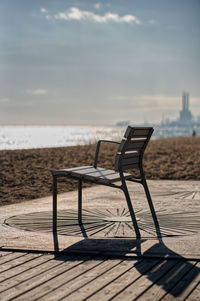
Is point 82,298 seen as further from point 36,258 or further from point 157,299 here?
point 36,258

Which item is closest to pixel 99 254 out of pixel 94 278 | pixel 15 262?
pixel 94 278

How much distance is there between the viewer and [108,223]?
4141 millimetres

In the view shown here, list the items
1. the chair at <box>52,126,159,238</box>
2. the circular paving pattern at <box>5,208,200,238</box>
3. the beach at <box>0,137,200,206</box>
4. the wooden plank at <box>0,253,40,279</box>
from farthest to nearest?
1. the beach at <box>0,137,200,206</box>
2. the circular paving pattern at <box>5,208,200,238</box>
3. the chair at <box>52,126,159,238</box>
4. the wooden plank at <box>0,253,40,279</box>

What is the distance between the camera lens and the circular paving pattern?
3.84 m

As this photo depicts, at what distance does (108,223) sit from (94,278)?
144 cm

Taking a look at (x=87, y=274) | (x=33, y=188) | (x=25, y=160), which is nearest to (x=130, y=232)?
(x=87, y=274)

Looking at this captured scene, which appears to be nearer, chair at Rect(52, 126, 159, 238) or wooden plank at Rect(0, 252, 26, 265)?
wooden plank at Rect(0, 252, 26, 265)

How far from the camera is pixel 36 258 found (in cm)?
311

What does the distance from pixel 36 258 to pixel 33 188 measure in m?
4.05

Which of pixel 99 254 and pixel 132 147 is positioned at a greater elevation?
pixel 132 147

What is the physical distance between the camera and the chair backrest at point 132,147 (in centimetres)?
370

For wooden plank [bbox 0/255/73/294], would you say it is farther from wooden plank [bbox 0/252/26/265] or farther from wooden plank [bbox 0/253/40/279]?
wooden plank [bbox 0/252/26/265]

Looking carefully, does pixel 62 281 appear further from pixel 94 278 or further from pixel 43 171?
pixel 43 171

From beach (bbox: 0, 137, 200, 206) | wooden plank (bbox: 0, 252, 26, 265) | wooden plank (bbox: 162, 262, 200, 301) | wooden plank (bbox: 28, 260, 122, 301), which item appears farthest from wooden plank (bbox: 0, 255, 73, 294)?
beach (bbox: 0, 137, 200, 206)
